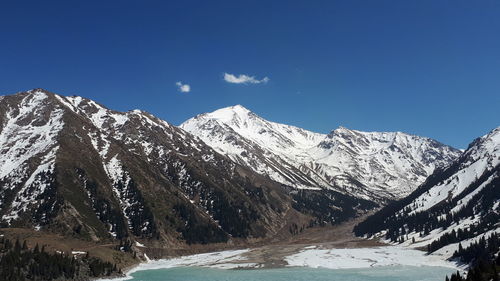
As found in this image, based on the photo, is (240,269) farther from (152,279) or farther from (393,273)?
(393,273)

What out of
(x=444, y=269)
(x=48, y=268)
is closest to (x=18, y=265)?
(x=48, y=268)

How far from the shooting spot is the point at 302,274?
163875 millimetres

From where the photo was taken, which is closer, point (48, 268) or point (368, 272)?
point (48, 268)

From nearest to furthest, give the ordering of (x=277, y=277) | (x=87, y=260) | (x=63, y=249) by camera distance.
A: (x=277, y=277) < (x=87, y=260) < (x=63, y=249)

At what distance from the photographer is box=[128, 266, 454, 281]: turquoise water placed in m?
150

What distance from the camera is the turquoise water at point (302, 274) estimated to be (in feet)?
493

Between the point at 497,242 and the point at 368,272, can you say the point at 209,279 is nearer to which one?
the point at 368,272

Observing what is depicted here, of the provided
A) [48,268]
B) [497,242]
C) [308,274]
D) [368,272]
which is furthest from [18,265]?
[497,242]

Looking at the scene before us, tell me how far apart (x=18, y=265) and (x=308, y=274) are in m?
92.6

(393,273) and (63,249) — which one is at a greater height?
(63,249)

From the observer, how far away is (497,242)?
173m

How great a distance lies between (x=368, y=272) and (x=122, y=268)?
9431 centimetres

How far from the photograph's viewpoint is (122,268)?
188 metres

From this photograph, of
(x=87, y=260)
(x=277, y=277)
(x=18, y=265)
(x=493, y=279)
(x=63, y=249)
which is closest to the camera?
(x=493, y=279)
